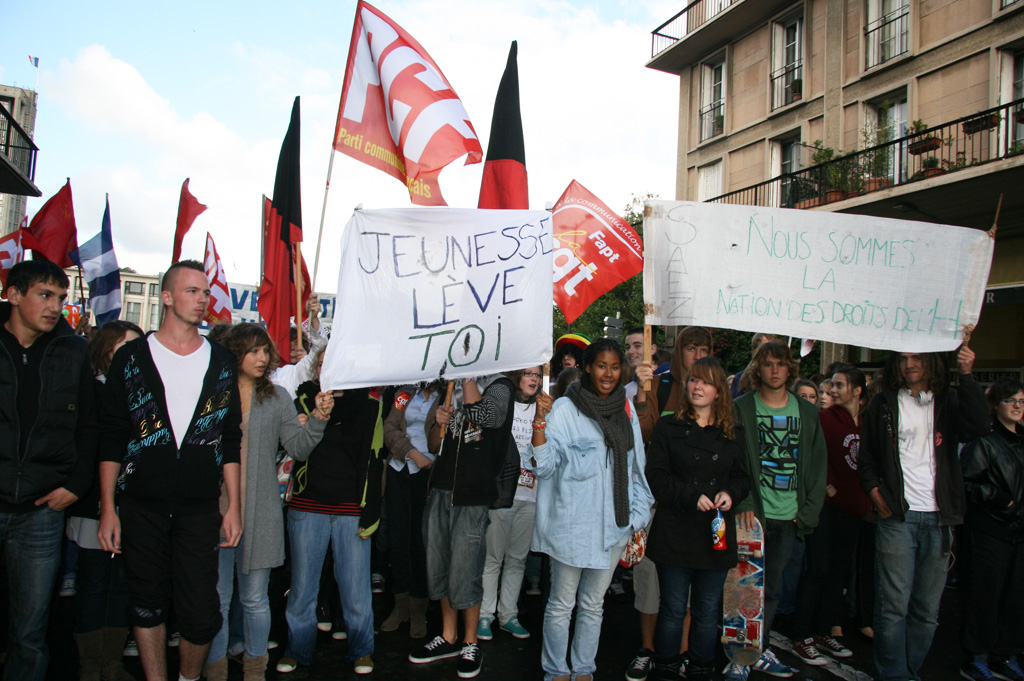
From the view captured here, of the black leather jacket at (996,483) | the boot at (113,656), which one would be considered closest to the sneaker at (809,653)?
the black leather jacket at (996,483)

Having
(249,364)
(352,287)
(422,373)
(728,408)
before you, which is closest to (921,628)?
(728,408)

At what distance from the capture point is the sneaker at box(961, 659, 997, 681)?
4299 mm

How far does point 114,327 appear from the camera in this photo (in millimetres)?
4570

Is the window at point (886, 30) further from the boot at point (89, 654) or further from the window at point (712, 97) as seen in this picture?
the boot at point (89, 654)

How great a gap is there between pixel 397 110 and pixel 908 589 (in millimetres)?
4240

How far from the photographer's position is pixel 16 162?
17.0 m

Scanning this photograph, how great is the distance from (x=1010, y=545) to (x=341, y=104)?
16.9ft

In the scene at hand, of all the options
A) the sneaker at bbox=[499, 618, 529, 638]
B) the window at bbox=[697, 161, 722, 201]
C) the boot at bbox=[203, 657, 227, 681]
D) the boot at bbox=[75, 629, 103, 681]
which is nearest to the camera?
the boot at bbox=[203, 657, 227, 681]

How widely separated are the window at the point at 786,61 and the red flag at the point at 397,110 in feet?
52.4

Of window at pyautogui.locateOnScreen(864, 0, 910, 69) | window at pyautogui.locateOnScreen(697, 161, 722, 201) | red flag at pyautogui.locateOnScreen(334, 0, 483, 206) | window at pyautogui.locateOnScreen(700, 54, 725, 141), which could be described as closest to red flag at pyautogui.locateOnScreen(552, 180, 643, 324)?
red flag at pyautogui.locateOnScreen(334, 0, 483, 206)

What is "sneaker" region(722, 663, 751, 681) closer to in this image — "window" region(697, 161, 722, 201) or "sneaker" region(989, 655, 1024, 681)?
"sneaker" region(989, 655, 1024, 681)

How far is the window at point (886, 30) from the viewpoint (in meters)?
15.0

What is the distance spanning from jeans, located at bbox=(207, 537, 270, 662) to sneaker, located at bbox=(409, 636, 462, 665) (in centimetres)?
100

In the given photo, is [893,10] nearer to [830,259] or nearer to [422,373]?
[830,259]
